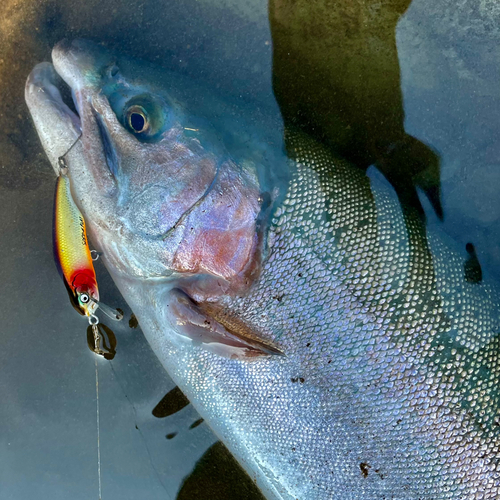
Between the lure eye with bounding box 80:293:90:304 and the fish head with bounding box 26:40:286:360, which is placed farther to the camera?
the lure eye with bounding box 80:293:90:304

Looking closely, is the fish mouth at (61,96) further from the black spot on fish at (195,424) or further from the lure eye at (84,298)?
the black spot on fish at (195,424)

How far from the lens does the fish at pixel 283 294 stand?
6.11 feet

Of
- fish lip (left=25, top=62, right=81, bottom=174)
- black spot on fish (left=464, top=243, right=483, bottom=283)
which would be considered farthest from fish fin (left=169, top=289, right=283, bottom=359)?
black spot on fish (left=464, top=243, right=483, bottom=283)

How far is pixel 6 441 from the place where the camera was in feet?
8.39

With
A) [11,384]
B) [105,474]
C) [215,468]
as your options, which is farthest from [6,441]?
[215,468]

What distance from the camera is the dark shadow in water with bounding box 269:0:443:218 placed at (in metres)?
2.49

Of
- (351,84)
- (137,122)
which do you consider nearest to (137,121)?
(137,122)

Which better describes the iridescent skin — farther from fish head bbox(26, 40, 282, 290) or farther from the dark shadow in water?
the dark shadow in water

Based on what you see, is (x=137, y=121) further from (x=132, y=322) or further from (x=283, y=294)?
(x=132, y=322)

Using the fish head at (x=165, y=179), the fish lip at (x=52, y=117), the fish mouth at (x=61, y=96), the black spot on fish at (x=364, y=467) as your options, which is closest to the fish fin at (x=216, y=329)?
the fish head at (x=165, y=179)

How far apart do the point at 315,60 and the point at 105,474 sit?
108 inches

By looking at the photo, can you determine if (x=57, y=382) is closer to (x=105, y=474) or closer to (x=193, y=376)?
(x=105, y=474)

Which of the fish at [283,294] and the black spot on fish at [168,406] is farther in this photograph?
the black spot on fish at [168,406]

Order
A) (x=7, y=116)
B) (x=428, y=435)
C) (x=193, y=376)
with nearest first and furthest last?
(x=428, y=435)
(x=193, y=376)
(x=7, y=116)
